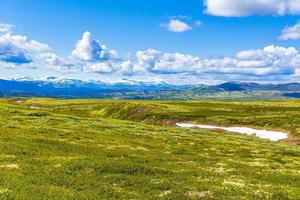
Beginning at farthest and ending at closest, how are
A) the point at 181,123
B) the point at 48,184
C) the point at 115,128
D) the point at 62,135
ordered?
the point at 181,123, the point at 115,128, the point at 62,135, the point at 48,184

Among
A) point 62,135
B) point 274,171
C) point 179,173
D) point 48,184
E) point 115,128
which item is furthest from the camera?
point 115,128

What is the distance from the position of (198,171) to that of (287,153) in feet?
133

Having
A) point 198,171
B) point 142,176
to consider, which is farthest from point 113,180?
point 198,171

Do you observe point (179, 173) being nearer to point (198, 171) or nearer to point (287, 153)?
point (198, 171)

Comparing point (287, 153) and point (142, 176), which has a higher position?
point (142, 176)

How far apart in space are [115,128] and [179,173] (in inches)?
2503

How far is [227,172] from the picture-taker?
43344mm

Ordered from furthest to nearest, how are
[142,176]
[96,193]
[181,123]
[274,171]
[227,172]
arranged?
1. [181,123]
2. [274,171]
3. [227,172]
4. [142,176]
5. [96,193]

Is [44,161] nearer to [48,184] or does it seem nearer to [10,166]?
[10,166]

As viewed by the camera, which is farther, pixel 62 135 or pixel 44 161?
pixel 62 135

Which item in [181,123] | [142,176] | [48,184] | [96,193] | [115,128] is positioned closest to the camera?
[96,193]

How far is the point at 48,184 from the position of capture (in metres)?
31.2

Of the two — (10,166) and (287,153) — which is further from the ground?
(10,166)

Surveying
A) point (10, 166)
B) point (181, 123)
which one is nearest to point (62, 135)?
point (10, 166)
